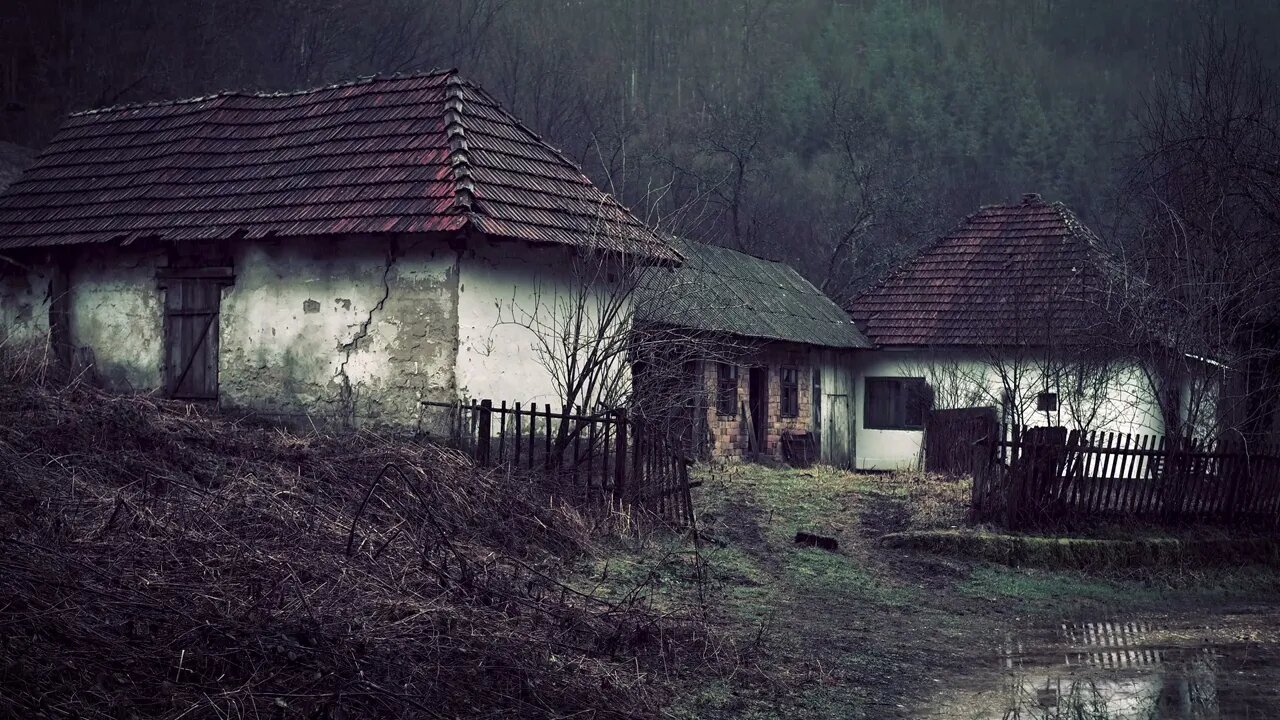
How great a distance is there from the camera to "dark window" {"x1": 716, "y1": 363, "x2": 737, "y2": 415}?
70.6 ft

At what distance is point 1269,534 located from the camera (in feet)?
43.8

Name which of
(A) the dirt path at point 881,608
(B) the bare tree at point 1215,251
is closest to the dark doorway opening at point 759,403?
(A) the dirt path at point 881,608

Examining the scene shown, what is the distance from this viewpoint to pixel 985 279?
26438 millimetres

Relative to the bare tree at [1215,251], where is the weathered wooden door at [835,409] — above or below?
below

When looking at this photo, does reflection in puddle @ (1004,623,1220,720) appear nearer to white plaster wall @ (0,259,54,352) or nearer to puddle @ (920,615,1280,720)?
puddle @ (920,615,1280,720)

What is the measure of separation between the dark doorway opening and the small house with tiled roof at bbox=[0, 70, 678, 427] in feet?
25.4

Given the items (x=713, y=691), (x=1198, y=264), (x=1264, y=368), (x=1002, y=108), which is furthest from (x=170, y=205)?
(x=1002, y=108)

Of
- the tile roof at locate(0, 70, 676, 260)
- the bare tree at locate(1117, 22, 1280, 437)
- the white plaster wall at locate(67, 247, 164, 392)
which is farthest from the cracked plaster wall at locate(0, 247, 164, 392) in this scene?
the bare tree at locate(1117, 22, 1280, 437)

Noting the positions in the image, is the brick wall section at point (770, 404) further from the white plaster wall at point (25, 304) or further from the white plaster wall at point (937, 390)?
the white plaster wall at point (25, 304)

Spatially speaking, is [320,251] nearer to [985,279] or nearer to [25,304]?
[25,304]

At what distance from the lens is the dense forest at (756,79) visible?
3425cm

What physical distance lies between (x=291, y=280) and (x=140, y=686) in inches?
400

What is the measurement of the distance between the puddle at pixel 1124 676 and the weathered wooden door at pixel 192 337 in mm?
10119

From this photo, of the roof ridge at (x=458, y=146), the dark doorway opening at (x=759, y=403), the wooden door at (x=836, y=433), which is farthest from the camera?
the wooden door at (x=836, y=433)
